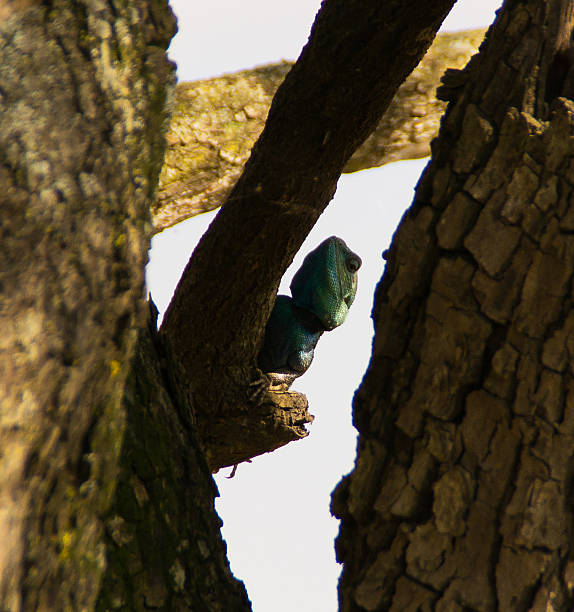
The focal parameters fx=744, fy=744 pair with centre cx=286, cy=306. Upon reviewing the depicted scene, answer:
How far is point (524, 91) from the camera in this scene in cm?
94

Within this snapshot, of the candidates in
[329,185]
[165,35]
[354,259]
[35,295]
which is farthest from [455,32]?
[35,295]

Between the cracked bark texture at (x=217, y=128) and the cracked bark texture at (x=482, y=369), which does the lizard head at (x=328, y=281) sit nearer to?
the cracked bark texture at (x=217, y=128)

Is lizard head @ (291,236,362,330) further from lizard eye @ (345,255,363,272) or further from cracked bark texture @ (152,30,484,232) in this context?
cracked bark texture @ (152,30,484,232)

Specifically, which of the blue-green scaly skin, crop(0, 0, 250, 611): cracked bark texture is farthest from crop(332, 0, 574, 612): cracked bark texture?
the blue-green scaly skin

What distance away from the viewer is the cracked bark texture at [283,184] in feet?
5.52

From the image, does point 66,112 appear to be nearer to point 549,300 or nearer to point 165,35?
point 165,35

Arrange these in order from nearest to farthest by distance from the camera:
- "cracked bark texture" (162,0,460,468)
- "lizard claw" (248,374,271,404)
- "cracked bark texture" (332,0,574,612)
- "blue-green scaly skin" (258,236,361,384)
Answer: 1. "cracked bark texture" (332,0,574,612)
2. "cracked bark texture" (162,0,460,468)
3. "lizard claw" (248,374,271,404)
4. "blue-green scaly skin" (258,236,361,384)

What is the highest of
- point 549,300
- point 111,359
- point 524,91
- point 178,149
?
point 178,149

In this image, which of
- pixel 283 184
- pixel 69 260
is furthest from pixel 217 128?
pixel 69 260

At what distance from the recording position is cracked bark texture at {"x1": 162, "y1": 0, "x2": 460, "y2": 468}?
1682mm

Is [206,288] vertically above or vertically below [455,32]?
below

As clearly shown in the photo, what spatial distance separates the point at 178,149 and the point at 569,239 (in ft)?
6.40

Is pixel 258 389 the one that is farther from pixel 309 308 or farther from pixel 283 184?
pixel 283 184

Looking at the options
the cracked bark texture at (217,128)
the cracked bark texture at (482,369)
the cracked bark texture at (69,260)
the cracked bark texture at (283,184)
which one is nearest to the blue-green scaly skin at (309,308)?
the cracked bark texture at (283,184)
